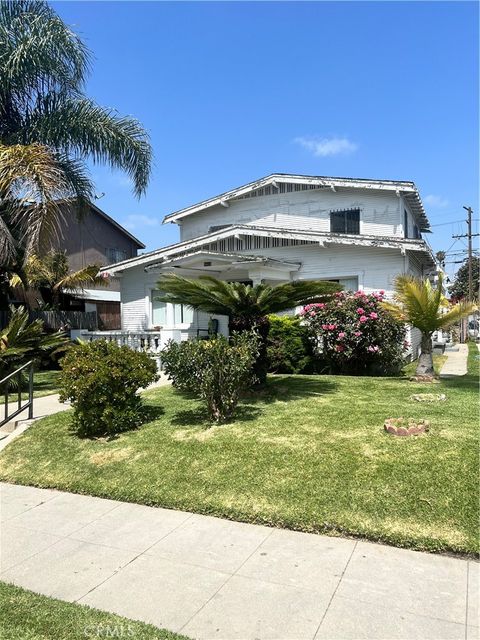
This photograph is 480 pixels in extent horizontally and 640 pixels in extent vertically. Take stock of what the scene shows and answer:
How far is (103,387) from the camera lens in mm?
6762

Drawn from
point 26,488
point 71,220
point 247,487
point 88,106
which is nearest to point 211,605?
point 247,487

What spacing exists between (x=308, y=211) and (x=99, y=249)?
55.7 feet

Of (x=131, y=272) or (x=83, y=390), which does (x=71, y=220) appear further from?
(x=83, y=390)

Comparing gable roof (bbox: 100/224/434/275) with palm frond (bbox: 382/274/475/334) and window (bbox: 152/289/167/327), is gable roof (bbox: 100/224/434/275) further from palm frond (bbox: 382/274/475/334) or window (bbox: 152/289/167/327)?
palm frond (bbox: 382/274/475/334)

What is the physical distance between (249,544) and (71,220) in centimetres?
2698

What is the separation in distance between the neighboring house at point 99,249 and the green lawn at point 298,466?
18.2 m

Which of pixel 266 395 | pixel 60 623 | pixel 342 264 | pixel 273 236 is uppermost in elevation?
pixel 273 236

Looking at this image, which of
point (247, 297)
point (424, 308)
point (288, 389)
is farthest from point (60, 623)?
point (424, 308)

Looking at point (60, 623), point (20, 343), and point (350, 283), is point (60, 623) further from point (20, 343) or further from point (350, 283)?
point (350, 283)

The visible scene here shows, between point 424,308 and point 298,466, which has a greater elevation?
point 424,308

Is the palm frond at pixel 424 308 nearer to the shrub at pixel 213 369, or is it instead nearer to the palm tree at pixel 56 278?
the shrub at pixel 213 369

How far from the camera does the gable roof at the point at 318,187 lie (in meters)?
15.7

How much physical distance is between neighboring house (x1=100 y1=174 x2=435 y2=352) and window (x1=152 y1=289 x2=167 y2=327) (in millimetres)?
37

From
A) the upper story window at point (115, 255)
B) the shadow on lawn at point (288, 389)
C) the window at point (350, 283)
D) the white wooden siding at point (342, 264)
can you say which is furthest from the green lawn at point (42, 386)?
the upper story window at point (115, 255)
